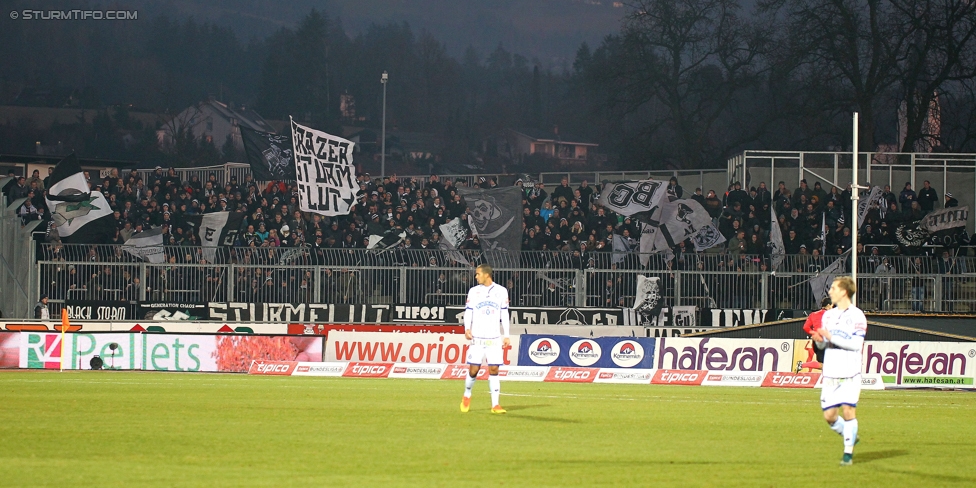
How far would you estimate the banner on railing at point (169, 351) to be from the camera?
87.0 ft

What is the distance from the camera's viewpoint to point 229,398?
18.2 m

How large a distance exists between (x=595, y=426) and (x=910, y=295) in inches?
697

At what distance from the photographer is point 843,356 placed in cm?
1145

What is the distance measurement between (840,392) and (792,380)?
13892 millimetres

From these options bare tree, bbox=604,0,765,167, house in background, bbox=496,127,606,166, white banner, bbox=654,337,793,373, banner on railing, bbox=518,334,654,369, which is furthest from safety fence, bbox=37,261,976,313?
house in background, bbox=496,127,606,166

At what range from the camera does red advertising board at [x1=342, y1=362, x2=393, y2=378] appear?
26.0 m

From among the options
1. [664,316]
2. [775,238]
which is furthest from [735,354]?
[775,238]

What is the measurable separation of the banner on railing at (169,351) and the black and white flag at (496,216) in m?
7.19

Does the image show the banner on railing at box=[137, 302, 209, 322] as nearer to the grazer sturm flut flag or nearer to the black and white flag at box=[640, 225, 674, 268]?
the grazer sturm flut flag

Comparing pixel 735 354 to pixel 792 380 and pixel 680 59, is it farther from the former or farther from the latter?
pixel 680 59

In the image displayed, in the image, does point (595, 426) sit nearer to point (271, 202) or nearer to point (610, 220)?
point (610, 220)

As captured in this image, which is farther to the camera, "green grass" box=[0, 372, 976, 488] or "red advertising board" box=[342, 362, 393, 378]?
"red advertising board" box=[342, 362, 393, 378]

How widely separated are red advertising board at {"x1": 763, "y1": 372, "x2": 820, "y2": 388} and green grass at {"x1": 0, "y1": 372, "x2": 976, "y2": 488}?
4.33m

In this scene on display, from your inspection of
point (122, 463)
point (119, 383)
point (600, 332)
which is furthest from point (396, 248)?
point (122, 463)
